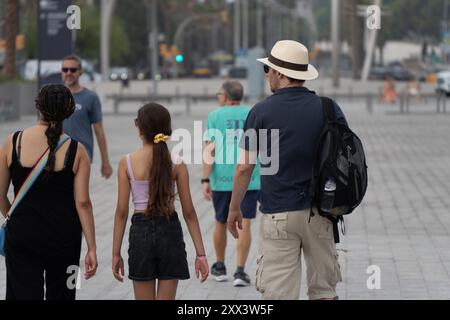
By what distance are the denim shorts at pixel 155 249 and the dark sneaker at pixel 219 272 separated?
11.4 ft

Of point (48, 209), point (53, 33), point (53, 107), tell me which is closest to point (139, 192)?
point (48, 209)

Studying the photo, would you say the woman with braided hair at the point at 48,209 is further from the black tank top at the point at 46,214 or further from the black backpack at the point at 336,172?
the black backpack at the point at 336,172

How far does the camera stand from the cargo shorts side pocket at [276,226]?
20.7 feet

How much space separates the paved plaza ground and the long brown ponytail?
1.86 m

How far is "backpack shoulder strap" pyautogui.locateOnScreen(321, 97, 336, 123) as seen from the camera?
6.28 m

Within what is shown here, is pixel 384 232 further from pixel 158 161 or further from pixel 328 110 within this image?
pixel 158 161

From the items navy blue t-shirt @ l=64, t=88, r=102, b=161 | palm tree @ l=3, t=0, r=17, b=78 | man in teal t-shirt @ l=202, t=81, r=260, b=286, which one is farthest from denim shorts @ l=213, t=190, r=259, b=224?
palm tree @ l=3, t=0, r=17, b=78

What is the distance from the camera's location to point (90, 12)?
76000mm

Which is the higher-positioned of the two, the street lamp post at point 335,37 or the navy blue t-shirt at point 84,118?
the navy blue t-shirt at point 84,118

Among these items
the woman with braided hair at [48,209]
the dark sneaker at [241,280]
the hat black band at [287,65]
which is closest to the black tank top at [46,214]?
the woman with braided hair at [48,209]

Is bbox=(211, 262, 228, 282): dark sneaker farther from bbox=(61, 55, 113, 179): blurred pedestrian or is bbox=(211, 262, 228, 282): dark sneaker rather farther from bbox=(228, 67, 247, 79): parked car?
bbox=(228, 67, 247, 79): parked car

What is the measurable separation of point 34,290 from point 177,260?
0.72m

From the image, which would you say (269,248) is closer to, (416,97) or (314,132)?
(314,132)
